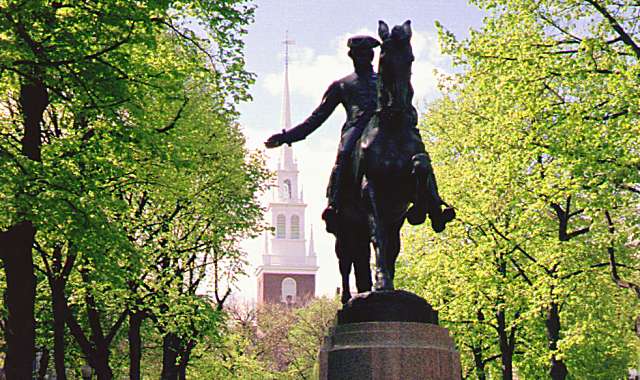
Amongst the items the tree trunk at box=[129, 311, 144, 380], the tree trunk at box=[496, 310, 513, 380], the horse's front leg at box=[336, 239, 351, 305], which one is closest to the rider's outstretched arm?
the horse's front leg at box=[336, 239, 351, 305]

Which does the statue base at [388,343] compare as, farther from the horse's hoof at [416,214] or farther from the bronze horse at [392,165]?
the horse's hoof at [416,214]

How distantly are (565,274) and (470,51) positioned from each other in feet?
22.4

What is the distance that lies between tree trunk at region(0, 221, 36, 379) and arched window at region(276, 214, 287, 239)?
397 feet

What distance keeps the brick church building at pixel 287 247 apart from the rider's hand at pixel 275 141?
116 metres

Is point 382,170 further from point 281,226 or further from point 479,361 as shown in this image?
point 281,226

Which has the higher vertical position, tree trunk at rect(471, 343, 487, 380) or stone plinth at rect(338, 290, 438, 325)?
tree trunk at rect(471, 343, 487, 380)

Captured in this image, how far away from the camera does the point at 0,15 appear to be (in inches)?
521

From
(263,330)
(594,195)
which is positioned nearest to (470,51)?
(594,195)

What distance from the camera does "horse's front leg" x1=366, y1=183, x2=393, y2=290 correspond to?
9102 mm

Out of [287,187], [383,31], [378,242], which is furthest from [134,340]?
[287,187]

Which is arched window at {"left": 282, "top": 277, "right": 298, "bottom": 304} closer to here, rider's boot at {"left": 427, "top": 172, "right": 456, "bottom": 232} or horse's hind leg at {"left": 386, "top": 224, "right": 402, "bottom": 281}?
horse's hind leg at {"left": 386, "top": 224, "right": 402, "bottom": 281}

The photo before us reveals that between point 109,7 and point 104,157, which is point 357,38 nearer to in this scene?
point 109,7

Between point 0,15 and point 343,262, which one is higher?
point 0,15

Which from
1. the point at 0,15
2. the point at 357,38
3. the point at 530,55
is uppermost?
the point at 530,55
